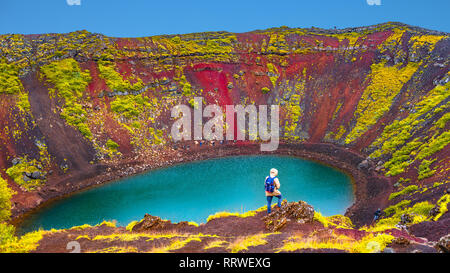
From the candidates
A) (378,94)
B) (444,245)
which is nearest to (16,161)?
(444,245)

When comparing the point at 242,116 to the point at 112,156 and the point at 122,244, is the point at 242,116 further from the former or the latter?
the point at 122,244

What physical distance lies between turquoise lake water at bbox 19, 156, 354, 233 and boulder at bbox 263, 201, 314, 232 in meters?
12.9

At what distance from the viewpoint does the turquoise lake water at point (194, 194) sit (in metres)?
28.2

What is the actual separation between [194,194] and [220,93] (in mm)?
28207

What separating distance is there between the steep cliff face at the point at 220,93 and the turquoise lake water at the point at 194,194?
184 inches

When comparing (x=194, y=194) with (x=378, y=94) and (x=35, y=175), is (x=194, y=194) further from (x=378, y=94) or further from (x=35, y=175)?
(x=378, y=94)

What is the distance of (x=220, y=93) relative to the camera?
55938 mm

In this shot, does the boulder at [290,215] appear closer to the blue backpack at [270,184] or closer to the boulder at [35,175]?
the blue backpack at [270,184]

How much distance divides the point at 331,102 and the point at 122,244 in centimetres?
4729

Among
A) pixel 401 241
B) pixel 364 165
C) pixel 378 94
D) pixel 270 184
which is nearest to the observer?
pixel 401 241

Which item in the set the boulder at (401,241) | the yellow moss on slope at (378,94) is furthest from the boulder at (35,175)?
the yellow moss on slope at (378,94)

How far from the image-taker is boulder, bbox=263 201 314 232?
45.9 ft
